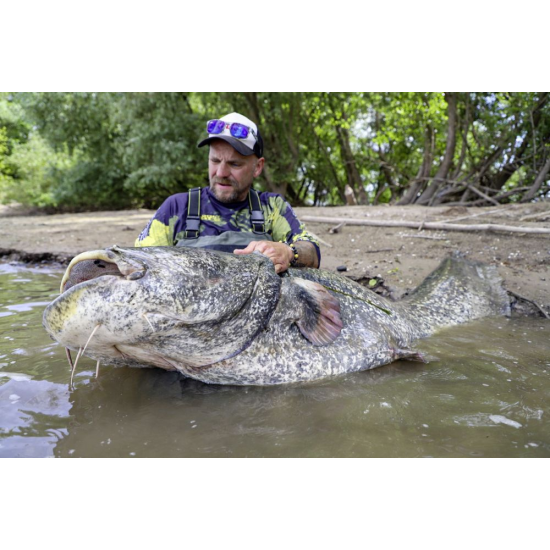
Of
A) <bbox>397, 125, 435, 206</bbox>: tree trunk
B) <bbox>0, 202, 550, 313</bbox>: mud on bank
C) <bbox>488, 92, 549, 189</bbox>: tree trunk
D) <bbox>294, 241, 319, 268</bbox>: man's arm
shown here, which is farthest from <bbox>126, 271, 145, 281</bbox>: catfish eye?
<bbox>397, 125, 435, 206</bbox>: tree trunk

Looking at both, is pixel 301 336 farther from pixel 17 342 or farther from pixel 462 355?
pixel 17 342

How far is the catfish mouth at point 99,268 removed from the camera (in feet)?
6.87

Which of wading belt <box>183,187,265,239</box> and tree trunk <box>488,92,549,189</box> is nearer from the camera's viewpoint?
wading belt <box>183,187,265,239</box>

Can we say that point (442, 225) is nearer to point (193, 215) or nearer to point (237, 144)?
point (237, 144)

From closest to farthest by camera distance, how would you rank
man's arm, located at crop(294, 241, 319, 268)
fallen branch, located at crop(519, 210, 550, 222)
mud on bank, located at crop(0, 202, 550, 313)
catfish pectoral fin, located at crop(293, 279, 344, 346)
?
catfish pectoral fin, located at crop(293, 279, 344, 346) → man's arm, located at crop(294, 241, 319, 268) → mud on bank, located at crop(0, 202, 550, 313) → fallen branch, located at crop(519, 210, 550, 222)

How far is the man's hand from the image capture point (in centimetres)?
278

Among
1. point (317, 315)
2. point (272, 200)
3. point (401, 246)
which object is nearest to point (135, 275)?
point (317, 315)

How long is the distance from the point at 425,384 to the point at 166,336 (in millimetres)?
1636

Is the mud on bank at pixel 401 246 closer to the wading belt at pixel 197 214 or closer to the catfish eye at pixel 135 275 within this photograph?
the wading belt at pixel 197 214

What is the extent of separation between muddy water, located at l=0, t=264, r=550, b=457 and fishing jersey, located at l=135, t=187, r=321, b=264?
1.06m

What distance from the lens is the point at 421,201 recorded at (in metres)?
12.4

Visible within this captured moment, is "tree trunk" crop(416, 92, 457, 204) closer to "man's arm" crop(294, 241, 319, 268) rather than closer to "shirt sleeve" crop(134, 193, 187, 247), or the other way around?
"man's arm" crop(294, 241, 319, 268)

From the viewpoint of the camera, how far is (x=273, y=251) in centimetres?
282

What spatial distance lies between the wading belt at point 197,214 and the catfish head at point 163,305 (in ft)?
3.01
